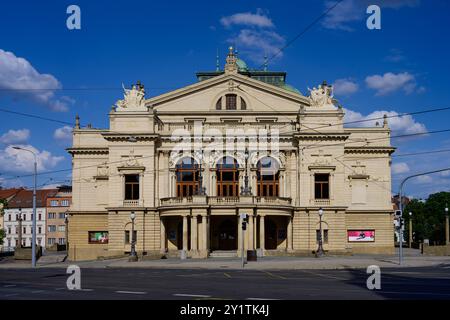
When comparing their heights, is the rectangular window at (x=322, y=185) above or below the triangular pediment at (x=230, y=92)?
below

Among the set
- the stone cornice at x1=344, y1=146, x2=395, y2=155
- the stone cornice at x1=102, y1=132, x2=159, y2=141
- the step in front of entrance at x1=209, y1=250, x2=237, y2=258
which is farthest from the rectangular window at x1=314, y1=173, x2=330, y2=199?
the stone cornice at x1=102, y1=132, x2=159, y2=141

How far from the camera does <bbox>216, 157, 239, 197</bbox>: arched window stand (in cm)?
6581

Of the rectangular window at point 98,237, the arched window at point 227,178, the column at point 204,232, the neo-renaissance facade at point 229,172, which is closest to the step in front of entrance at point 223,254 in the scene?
the neo-renaissance facade at point 229,172

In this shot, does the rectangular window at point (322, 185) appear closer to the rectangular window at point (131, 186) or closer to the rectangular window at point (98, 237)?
the rectangular window at point (131, 186)

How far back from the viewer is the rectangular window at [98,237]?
238ft

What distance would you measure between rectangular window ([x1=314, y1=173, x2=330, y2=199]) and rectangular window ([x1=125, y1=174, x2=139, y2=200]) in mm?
18024

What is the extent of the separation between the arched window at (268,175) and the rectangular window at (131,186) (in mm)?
12361

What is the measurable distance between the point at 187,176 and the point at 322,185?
1367 centimetres

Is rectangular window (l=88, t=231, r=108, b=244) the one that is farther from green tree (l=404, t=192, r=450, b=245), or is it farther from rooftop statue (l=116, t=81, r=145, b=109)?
green tree (l=404, t=192, r=450, b=245)

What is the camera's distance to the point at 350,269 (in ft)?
136

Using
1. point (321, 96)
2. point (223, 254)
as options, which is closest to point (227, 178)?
point (223, 254)
